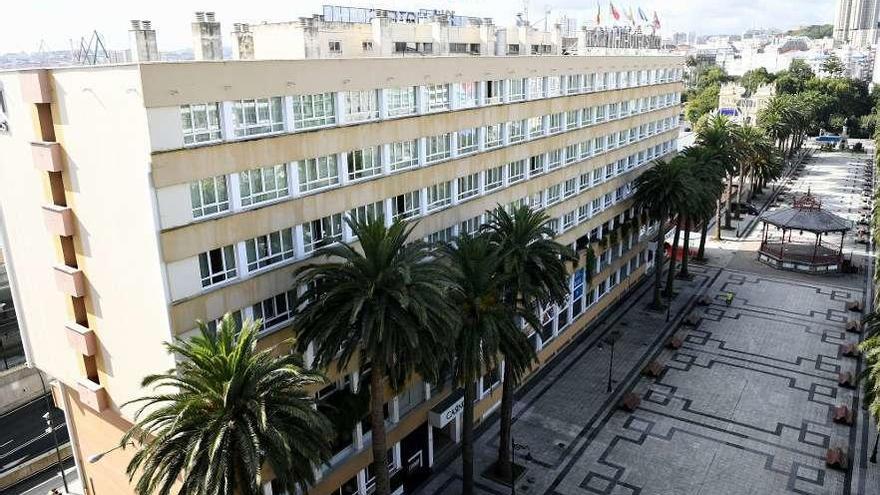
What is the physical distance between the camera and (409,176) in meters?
34.7

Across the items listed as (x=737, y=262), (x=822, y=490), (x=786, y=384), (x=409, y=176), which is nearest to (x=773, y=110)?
(x=737, y=262)

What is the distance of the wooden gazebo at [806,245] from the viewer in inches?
2908

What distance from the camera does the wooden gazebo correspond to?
73.9 m

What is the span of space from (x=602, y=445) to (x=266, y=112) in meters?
29.0

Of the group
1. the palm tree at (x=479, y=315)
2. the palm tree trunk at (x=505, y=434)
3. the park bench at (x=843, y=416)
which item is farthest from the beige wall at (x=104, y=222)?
the park bench at (x=843, y=416)

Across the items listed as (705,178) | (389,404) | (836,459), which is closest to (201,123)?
(389,404)

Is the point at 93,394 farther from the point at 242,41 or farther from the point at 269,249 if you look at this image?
the point at 242,41

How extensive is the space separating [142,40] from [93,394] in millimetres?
15896

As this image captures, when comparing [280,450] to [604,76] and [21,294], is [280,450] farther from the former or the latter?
[604,76]

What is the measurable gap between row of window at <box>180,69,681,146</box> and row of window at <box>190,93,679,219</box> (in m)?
1.55

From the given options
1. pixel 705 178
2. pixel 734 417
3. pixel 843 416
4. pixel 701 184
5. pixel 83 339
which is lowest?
pixel 734 417

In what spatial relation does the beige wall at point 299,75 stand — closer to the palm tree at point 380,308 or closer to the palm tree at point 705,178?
the palm tree at point 380,308

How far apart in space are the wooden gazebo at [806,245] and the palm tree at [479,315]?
5540cm

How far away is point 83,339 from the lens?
28953 mm
